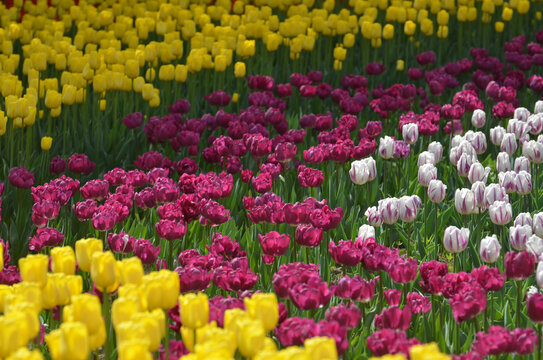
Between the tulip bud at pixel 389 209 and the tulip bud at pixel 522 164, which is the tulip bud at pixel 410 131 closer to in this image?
the tulip bud at pixel 522 164

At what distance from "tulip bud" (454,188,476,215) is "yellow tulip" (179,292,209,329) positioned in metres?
1.79

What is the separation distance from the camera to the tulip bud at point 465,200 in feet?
12.9

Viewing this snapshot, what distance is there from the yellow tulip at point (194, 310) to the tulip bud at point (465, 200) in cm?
179

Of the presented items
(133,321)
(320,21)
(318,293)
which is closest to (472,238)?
(318,293)

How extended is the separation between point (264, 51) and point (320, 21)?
1.87ft

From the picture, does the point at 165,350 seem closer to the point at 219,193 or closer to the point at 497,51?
the point at 219,193

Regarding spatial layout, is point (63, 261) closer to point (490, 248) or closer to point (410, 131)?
point (490, 248)

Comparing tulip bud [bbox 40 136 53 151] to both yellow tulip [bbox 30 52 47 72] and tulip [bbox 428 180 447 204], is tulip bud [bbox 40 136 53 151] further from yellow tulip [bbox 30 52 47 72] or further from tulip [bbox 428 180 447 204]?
tulip [bbox 428 180 447 204]

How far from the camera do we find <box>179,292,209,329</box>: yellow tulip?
247 cm

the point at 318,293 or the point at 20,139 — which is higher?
the point at 318,293

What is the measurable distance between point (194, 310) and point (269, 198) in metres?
1.64

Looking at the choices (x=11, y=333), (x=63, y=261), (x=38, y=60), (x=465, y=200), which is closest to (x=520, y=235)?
(x=465, y=200)

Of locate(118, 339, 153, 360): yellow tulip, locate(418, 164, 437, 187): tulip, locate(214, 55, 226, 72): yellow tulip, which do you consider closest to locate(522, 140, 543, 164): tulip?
locate(418, 164, 437, 187): tulip

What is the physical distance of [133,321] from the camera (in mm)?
2260
